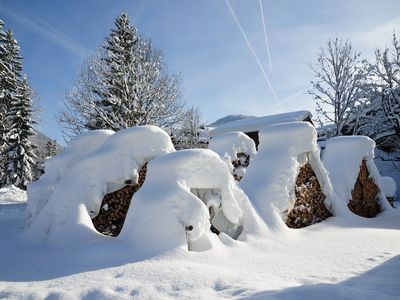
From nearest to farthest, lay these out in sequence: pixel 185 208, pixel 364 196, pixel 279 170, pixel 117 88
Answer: pixel 185 208, pixel 279 170, pixel 364 196, pixel 117 88

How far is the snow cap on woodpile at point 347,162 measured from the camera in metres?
7.05

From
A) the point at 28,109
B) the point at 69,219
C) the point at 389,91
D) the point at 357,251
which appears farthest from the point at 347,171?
the point at 28,109

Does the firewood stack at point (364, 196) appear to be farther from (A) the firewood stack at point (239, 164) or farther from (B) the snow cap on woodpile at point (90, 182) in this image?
(B) the snow cap on woodpile at point (90, 182)

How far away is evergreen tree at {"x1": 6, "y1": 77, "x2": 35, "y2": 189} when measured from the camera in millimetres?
25266

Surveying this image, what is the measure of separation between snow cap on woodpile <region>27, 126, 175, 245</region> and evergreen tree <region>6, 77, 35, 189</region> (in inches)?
955

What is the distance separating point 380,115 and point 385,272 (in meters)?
16.3

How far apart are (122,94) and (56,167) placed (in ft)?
29.6

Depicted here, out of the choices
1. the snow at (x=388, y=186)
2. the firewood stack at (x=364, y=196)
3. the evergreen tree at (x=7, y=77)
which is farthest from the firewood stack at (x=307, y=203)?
the evergreen tree at (x=7, y=77)

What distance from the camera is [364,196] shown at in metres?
7.52

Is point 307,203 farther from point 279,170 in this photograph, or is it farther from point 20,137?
point 20,137

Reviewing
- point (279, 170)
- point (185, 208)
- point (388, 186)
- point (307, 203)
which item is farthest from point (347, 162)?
point (185, 208)

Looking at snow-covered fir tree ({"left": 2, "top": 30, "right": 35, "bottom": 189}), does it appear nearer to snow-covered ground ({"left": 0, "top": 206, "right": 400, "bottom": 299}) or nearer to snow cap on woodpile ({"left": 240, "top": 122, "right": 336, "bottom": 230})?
snow-covered ground ({"left": 0, "top": 206, "right": 400, "bottom": 299})

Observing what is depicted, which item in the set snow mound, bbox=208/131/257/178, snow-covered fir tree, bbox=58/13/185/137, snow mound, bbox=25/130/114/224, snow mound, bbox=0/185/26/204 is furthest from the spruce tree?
snow mound, bbox=25/130/114/224

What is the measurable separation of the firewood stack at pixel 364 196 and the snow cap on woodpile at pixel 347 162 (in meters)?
0.13
